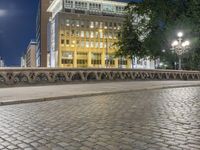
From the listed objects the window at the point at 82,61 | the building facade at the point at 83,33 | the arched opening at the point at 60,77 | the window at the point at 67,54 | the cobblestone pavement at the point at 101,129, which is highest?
the building facade at the point at 83,33

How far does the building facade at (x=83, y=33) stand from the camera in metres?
110

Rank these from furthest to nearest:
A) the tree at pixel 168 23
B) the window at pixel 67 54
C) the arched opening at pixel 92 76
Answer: the window at pixel 67 54, the tree at pixel 168 23, the arched opening at pixel 92 76

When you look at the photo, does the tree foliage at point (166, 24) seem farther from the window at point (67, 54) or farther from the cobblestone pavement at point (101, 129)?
the window at point (67, 54)

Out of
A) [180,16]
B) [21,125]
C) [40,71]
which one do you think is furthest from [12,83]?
[180,16]

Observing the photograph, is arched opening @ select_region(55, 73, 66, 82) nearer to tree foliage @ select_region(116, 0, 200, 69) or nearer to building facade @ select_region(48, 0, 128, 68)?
tree foliage @ select_region(116, 0, 200, 69)

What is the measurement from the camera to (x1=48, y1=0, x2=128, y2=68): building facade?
110 metres

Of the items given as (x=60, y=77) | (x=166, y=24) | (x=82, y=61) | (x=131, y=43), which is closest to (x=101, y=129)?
(x=60, y=77)

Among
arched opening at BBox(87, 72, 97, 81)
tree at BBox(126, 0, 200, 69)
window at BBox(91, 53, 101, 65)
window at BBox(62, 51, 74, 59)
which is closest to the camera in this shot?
arched opening at BBox(87, 72, 97, 81)

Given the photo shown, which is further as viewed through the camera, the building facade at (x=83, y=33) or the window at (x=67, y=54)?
the building facade at (x=83, y=33)

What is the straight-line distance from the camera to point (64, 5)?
11119cm

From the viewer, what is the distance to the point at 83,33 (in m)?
114

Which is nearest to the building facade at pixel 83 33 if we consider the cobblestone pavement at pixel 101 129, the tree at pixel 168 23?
the tree at pixel 168 23

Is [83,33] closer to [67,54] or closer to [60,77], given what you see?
[67,54]

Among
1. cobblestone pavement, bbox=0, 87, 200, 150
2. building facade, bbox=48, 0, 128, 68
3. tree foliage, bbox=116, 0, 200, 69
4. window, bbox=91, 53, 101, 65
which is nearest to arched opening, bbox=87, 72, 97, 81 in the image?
tree foliage, bbox=116, 0, 200, 69
